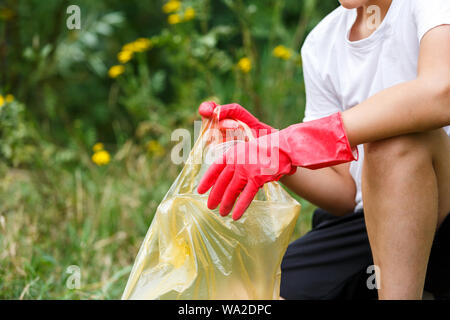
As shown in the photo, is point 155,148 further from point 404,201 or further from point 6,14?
point 404,201

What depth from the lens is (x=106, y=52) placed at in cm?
347

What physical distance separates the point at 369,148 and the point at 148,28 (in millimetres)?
2990

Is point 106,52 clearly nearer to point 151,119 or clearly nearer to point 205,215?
point 151,119

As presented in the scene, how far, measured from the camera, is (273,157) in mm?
905

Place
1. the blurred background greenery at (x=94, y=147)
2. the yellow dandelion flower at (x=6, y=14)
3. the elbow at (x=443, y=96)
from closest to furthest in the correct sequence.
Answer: the elbow at (x=443, y=96) < the blurred background greenery at (x=94, y=147) < the yellow dandelion flower at (x=6, y=14)

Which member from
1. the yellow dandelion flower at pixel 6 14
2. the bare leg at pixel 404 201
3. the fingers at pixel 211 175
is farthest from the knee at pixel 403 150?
the yellow dandelion flower at pixel 6 14

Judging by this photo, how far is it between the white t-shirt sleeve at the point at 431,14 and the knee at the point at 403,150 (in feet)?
0.64

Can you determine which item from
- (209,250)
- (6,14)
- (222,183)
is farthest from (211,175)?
(6,14)

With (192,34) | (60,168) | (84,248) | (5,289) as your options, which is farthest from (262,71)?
(5,289)

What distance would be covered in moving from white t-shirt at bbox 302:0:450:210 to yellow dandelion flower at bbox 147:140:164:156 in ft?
3.55

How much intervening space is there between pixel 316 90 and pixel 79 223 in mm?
1034

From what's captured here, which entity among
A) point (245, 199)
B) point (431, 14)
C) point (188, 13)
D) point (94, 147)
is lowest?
point (245, 199)

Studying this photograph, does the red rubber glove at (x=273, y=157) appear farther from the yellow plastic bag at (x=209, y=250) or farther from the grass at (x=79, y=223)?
the grass at (x=79, y=223)

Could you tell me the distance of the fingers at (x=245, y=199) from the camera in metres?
0.90
